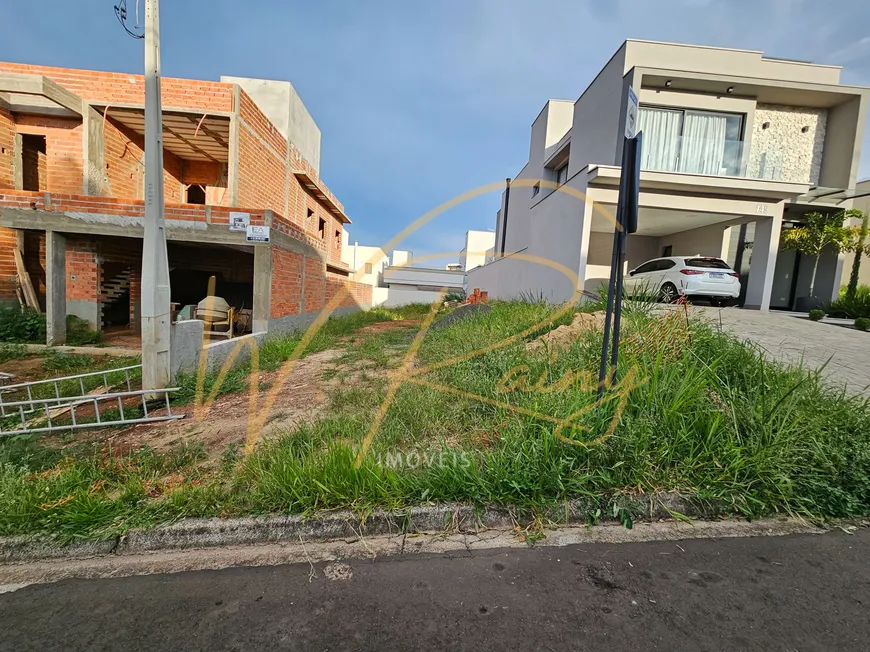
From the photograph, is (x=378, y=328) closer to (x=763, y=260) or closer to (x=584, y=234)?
(x=584, y=234)

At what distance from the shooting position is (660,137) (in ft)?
34.5

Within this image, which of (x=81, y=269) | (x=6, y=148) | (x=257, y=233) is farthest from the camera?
(x=6, y=148)

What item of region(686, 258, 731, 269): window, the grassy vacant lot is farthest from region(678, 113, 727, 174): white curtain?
the grassy vacant lot

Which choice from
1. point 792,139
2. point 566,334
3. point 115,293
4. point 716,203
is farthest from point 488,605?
point 792,139

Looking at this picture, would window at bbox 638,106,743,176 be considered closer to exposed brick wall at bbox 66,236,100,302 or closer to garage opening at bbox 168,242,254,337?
garage opening at bbox 168,242,254,337

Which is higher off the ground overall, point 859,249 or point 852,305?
point 859,249

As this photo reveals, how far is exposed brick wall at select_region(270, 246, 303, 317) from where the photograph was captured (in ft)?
24.9

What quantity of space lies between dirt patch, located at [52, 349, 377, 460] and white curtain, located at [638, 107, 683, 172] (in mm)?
10226

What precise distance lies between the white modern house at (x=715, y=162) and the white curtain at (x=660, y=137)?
0.03 metres

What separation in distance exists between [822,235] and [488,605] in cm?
1522

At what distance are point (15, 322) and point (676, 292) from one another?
15.2 m

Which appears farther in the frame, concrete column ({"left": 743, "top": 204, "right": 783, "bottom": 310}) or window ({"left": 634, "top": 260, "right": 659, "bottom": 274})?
window ({"left": 634, "top": 260, "right": 659, "bottom": 274})

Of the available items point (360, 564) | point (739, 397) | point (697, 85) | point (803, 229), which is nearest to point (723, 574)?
point (739, 397)

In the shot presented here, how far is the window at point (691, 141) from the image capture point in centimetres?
988
